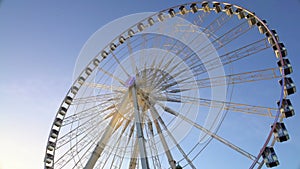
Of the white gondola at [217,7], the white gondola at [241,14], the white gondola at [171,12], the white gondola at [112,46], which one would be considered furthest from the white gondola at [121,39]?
the white gondola at [241,14]

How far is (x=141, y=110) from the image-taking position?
1458 cm

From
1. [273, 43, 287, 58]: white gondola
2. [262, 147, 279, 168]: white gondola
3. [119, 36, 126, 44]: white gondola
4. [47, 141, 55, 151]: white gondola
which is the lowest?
[262, 147, 279, 168]: white gondola

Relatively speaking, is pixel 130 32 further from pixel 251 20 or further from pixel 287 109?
pixel 287 109

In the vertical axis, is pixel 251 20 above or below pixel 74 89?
above

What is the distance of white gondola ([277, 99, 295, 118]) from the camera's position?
12.3 metres

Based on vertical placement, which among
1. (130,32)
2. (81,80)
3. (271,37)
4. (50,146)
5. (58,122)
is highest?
(130,32)

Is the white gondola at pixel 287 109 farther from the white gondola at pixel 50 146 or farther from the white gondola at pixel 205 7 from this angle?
the white gondola at pixel 50 146

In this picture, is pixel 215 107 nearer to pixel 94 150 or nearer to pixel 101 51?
pixel 94 150

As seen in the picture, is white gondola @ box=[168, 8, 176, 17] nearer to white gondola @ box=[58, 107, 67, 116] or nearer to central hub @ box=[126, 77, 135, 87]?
central hub @ box=[126, 77, 135, 87]

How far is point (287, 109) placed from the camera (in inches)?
491

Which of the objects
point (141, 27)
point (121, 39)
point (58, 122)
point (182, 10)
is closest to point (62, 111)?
point (58, 122)

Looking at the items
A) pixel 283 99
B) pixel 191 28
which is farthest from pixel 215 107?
pixel 191 28

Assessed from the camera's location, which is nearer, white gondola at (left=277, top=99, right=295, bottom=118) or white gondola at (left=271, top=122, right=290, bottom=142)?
white gondola at (left=271, top=122, right=290, bottom=142)

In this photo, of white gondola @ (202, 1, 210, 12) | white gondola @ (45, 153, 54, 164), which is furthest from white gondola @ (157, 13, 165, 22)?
white gondola @ (45, 153, 54, 164)
